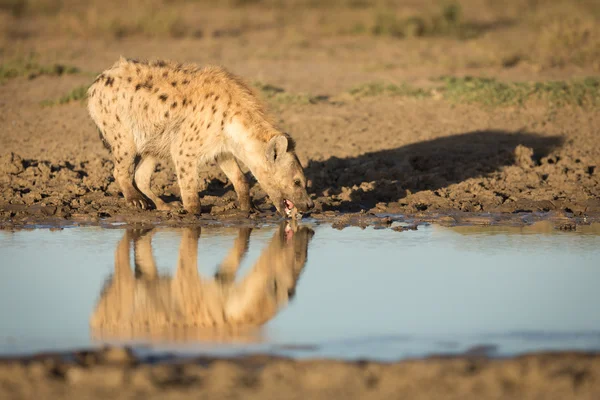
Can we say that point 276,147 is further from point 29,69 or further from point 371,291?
point 29,69

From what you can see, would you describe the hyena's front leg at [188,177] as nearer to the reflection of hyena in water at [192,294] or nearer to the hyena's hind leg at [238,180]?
the hyena's hind leg at [238,180]

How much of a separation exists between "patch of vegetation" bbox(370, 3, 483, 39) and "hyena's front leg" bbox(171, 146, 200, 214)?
29.8 ft

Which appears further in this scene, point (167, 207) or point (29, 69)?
point (29, 69)

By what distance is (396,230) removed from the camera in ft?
23.8

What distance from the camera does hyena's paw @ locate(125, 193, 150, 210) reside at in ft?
26.3

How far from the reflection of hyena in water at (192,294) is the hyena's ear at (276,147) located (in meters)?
0.93

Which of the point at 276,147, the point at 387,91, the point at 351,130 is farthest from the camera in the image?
the point at 387,91

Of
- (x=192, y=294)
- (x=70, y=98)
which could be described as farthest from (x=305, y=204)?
(x=70, y=98)

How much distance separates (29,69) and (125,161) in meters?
5.33

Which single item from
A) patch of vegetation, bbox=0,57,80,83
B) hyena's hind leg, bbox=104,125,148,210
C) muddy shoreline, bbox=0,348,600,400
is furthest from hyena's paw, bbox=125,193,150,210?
patch of vegetation, bbox=0,57,80,83

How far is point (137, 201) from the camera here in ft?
26.4

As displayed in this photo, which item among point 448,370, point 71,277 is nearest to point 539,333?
point 448,370

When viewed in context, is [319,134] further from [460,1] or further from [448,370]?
[460,1]

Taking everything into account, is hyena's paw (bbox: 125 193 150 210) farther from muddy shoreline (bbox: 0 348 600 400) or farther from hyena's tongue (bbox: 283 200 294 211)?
muddy shoreline (bbox: 0 348 600 400)
